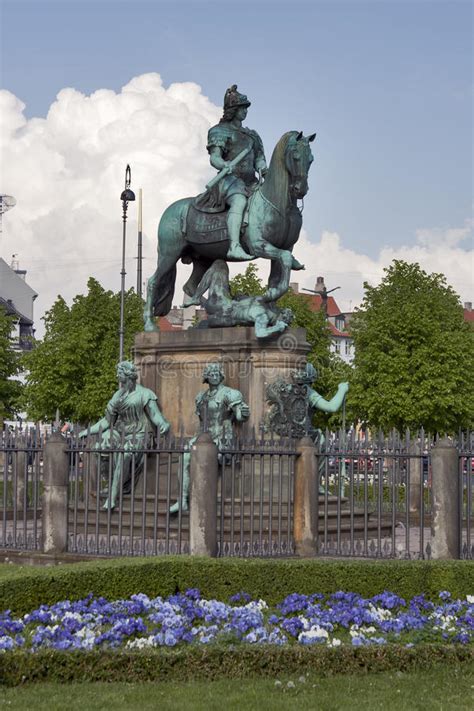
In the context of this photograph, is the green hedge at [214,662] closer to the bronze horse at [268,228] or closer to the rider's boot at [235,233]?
the bronze horse at [268,228]

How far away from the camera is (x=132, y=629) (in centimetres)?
975

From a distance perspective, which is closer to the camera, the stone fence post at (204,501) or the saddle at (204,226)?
the stone fence post at (204,501)

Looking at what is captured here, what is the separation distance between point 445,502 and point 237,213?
613 centimetres

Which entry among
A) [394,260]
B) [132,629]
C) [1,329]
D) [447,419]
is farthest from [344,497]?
[1,329]

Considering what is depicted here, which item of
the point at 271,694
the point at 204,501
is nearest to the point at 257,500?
the point at 204,501

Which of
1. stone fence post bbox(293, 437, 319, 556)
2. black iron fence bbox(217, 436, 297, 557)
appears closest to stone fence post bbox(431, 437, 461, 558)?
stone fence post bbox(293, 437, 319, 556)

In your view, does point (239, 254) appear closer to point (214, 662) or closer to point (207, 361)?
point (207, 361)

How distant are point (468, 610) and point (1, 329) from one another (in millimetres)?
46679

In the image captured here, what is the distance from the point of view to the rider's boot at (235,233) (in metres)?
18.1

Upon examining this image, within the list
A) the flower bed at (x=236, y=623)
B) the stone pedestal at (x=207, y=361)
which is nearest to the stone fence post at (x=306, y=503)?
the stone pedestal at (x=207, y=361)

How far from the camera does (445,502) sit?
1424 centimetres

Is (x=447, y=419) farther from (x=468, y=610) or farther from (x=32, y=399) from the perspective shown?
(x=468, y=610)

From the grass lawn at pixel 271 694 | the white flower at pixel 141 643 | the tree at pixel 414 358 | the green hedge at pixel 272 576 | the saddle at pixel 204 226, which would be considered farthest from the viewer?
the tree at pixel 414 358

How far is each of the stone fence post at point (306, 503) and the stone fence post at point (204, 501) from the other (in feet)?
4.04
